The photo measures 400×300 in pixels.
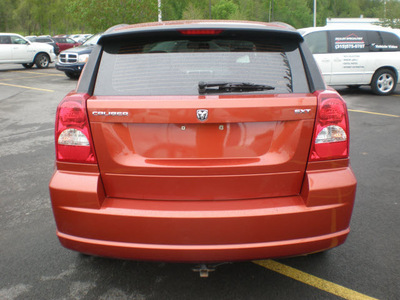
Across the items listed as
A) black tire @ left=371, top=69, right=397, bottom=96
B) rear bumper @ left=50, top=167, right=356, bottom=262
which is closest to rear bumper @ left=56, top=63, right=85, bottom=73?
black tire @ left=371, top=69, right=397, bottom=96

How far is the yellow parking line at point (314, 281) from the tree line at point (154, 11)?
953 inches

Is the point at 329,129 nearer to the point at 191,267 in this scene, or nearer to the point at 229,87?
the point at 229,87

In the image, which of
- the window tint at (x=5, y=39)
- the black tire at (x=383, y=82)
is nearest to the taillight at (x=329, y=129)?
the black tire at (x=383, y=82)

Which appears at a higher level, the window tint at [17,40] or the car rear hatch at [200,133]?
the car rear hatch at [200,133]

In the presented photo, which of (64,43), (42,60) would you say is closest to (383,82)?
(42,60)

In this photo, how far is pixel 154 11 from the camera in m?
26.8

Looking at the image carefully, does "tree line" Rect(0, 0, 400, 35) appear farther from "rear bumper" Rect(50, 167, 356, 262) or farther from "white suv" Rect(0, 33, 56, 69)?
"rear bumper" Rect(50, 167, 356, 262)

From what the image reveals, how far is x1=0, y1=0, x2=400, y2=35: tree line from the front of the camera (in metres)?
25.5

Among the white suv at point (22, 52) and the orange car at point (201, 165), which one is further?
the white suv at point (22, 52)

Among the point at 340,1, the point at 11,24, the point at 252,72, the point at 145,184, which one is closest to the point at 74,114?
the point at 145,184

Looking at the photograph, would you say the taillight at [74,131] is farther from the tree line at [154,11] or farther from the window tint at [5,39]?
the tree line at [154,11]

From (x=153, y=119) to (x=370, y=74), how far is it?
11.6 meters

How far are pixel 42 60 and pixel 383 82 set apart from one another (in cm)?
1839

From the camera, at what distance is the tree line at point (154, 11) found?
83.5ft
